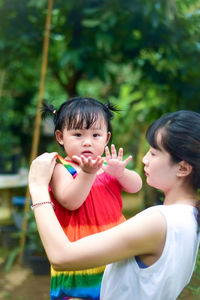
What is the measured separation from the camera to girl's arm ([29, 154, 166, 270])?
942 millimetres

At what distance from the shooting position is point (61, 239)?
0.99 meters

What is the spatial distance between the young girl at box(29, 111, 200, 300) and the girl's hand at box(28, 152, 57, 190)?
0.02 m

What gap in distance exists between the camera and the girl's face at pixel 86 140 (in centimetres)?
131

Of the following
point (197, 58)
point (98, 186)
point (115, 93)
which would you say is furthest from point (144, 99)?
point (98, 186)

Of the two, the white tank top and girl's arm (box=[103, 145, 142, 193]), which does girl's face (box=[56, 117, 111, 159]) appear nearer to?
girl's arm (box=[103, 145, 142, 193])

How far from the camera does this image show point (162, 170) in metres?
1.04

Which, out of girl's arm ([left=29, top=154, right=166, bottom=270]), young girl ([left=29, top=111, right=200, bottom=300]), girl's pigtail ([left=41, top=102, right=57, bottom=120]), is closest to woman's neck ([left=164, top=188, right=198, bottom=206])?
young girl ([left=29, top=111, right=200, bottom=300])

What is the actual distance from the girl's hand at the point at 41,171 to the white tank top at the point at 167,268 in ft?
1.09

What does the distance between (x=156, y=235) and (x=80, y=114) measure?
21.9 inches

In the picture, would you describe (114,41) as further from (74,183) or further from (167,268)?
(167,268)

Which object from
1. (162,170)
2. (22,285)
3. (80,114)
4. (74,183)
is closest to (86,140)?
(80,114)

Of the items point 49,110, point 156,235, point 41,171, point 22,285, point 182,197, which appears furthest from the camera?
point 22,285

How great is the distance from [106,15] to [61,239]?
303 centimetres

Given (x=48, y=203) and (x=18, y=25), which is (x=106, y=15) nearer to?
(x=18, y=25)
